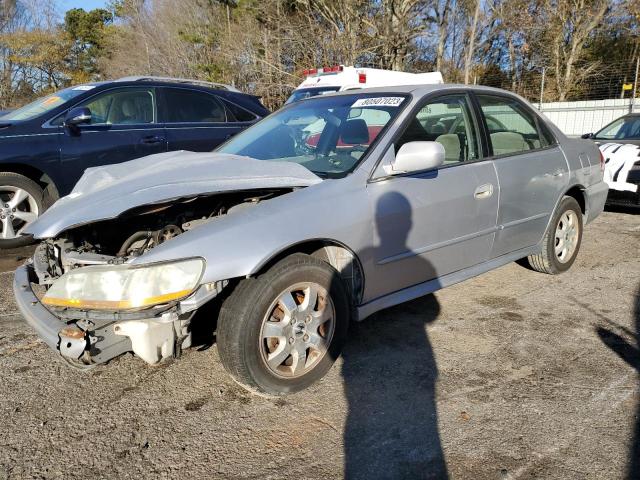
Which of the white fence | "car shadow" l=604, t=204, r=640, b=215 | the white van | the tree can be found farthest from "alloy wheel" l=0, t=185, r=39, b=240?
the tree

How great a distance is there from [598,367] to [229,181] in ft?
7.54

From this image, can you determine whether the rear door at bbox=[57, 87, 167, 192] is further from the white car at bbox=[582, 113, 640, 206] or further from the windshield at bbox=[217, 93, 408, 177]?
the white car at bbox=[582, 113, 640, 206]

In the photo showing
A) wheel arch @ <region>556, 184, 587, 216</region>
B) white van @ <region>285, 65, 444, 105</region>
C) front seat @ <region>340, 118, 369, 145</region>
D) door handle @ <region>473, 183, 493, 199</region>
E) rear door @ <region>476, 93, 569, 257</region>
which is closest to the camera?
front seat @ <region>340, 118, 369, 145</region>

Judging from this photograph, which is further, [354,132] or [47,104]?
[47,104]

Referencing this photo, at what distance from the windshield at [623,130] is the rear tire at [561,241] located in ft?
12.3

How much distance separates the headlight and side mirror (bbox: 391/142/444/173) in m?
1.28

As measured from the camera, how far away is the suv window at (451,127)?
332cm

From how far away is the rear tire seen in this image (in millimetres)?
4160

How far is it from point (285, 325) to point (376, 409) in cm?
61

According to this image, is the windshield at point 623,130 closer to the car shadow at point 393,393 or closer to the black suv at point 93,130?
the black suv at point 93,130

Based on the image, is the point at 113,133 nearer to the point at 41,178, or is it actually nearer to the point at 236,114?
the point at 41,178

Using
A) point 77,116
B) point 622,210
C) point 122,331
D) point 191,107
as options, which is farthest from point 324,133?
point 622,210

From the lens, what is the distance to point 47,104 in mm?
5430

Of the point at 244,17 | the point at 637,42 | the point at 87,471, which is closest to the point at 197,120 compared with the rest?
the point at 87,471
